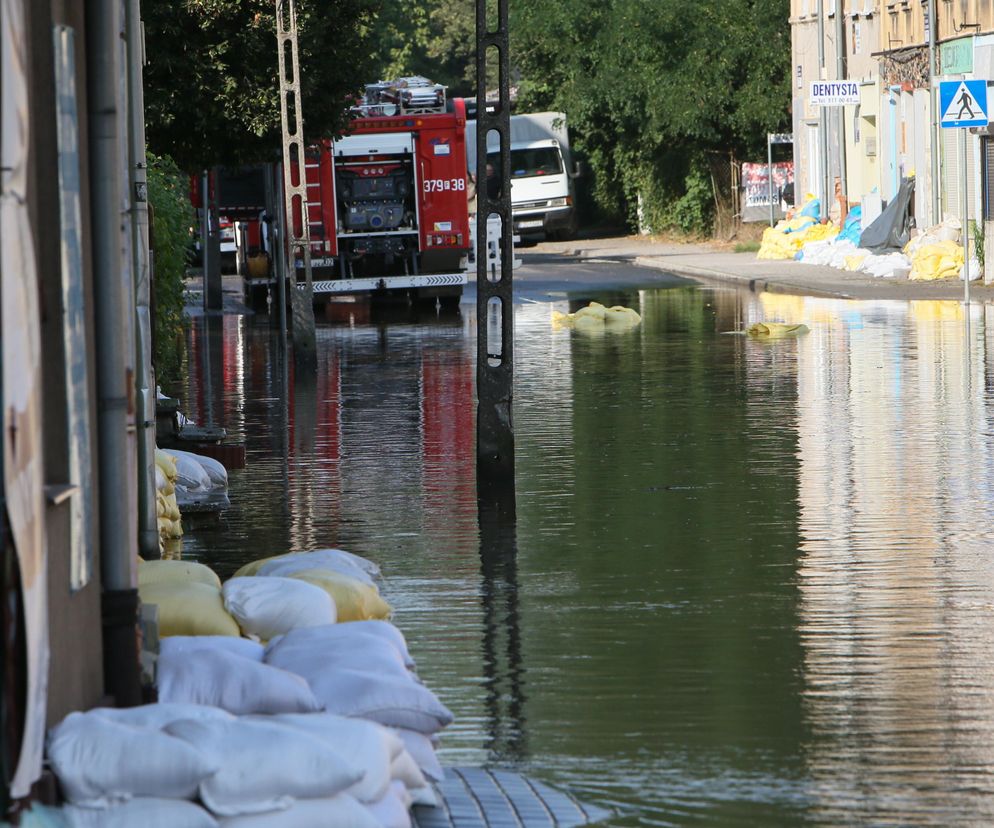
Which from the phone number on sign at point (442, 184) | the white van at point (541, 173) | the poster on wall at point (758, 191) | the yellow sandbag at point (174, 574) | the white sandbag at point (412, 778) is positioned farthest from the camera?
the white van at point (541, 173)


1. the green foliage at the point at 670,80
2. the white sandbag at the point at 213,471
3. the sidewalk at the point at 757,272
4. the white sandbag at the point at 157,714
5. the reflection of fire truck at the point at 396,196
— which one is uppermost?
the green foliage at the point at 670,80

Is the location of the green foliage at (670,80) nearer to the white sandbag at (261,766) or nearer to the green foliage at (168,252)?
the green foliage at (168,252)

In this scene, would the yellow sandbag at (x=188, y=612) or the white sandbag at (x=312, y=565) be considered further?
the white sandbag at (x=312, y=565)

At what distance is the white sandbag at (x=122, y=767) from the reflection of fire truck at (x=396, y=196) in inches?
1066

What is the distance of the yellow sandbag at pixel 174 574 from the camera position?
752cm

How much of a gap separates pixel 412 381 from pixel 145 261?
1063 cm

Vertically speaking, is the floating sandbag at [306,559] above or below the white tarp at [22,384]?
below

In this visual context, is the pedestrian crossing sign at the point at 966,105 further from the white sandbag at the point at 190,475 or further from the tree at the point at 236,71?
the white sandbag at the point at 190,475

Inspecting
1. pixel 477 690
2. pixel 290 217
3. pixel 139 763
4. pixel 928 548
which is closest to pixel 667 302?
pixel 290 217

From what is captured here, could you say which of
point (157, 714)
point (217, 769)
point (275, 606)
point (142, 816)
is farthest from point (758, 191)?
point (142, 816)

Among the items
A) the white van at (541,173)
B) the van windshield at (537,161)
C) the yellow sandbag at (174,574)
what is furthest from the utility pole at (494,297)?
the van windshield at (537,161)

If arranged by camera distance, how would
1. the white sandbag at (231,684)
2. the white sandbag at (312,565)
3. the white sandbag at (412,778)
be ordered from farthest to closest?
the white sandbag at (312,565) → the white sandbag at (231,684) → the white sandbag at (412,778)

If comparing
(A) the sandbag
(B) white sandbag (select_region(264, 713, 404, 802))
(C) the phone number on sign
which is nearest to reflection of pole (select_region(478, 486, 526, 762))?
(A) the sandbag

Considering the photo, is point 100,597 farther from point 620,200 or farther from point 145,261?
point 620,200
